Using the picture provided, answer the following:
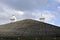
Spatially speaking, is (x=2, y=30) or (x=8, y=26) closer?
(x=2, y=30)

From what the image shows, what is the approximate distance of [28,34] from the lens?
43.5ft

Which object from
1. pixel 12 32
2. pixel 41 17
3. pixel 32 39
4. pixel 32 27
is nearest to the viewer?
pixel 32 39

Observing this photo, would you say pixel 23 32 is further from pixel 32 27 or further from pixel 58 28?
pixel 58 28

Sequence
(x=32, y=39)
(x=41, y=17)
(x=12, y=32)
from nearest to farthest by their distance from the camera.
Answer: (x=32, y=39) < (x=12, y=32) < (x=41, y=17)

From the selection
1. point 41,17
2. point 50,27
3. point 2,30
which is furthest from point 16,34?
point 41,17

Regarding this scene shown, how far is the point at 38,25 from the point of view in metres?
15.1

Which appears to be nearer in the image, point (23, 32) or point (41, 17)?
point (23, 32)

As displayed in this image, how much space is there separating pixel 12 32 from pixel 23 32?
2.87ft

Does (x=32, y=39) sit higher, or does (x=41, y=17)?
(x=41, y=17)

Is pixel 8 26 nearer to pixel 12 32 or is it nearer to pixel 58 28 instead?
pixel 12 32

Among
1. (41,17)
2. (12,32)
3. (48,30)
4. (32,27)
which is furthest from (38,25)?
(41,17)

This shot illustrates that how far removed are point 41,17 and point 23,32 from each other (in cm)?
637

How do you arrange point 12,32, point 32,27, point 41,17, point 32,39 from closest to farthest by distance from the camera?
point 32,39
point 12,32
point 32,27
point 41,17

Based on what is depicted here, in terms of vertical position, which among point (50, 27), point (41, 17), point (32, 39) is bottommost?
point (32, 39)
